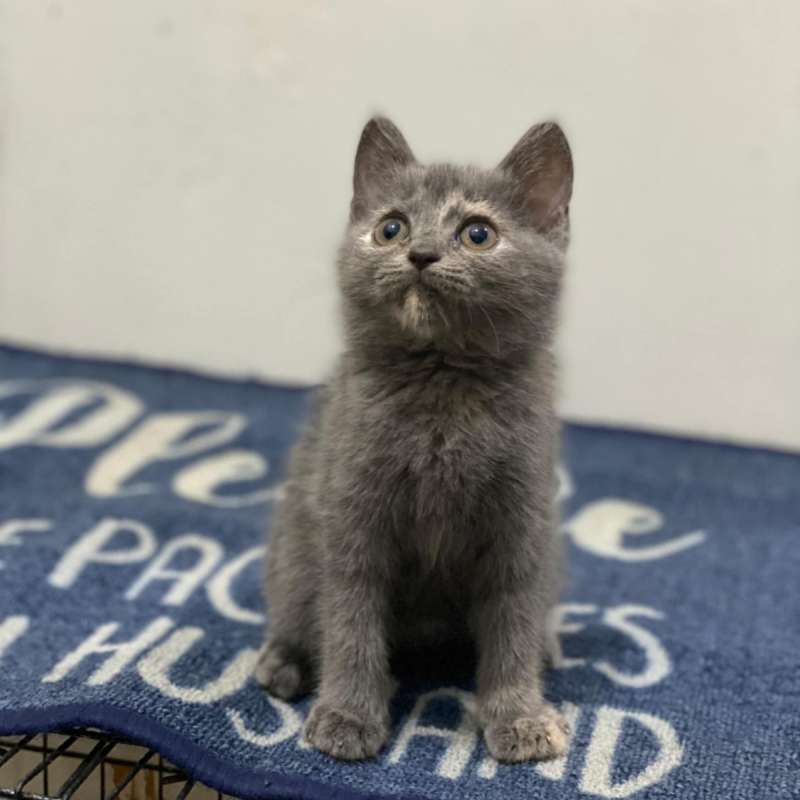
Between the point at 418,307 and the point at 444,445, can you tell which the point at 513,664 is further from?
the point at 418,307

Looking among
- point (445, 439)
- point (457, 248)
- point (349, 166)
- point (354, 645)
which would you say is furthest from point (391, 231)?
point (349, 166)

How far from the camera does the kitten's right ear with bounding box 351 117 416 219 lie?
116cm

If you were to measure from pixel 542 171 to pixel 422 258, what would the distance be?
177 millimetres

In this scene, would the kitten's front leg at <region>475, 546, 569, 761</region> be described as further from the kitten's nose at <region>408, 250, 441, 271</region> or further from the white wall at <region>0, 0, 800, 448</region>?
the white wall at <region>0, 0, 800, 448</region>

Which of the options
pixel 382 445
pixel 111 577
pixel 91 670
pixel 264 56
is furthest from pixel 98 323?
pixel 382 445

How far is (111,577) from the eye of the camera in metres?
1.52

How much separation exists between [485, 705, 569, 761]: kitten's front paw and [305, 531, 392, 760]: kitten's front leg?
0.11 m

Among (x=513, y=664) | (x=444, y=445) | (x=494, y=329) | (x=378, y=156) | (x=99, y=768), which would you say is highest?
(x=378, y=156)

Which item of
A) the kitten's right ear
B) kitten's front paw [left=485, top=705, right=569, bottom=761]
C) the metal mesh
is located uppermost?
the kitten's right ear

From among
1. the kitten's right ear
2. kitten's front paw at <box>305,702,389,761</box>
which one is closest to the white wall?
the kitten's right ear

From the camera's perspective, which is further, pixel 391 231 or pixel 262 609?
pixel 262 609

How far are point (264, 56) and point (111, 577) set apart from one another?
1098 mm

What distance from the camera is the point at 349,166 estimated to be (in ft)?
7.19

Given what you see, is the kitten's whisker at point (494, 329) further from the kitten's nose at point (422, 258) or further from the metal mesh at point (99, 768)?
the metal mesh at point (99, 768)
